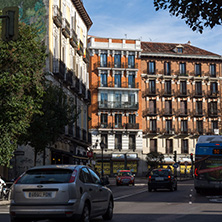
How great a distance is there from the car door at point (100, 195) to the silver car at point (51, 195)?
763 mm

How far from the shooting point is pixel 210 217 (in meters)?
14.2

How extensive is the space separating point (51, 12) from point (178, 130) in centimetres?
4430

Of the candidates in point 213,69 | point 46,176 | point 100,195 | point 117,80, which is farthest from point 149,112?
point 46,176

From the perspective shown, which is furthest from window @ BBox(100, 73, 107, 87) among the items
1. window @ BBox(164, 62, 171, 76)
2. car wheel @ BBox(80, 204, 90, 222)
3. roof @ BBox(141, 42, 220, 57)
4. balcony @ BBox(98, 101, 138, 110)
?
car wheel @ BBox(80, 204, 90, 222)

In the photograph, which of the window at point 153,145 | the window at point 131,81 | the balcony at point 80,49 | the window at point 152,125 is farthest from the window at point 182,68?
the balcony at point 80,49

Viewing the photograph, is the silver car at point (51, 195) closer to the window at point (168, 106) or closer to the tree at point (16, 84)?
the tree at point (16, 84)

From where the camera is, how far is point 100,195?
494 inches

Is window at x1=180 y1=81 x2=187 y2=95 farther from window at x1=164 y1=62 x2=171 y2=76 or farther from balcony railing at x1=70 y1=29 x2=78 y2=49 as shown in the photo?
balcony railing at x1=70 y1=29 x2=78 y2=49

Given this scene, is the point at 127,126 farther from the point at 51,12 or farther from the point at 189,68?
the point at 51,12

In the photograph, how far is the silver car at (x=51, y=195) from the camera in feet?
35.0

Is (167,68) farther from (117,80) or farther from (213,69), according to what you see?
(117,80)

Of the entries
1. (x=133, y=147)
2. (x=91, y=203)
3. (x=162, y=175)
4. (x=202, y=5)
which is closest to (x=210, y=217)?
(x=91, y=203)

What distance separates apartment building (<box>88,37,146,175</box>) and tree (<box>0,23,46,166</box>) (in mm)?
49542

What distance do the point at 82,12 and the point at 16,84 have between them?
1182 inches
